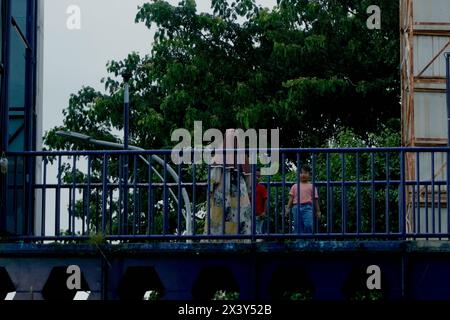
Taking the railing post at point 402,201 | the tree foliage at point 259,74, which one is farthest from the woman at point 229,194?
the tree foliage at point 259,74

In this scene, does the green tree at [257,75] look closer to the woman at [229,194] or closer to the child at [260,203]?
the child at [260,203]

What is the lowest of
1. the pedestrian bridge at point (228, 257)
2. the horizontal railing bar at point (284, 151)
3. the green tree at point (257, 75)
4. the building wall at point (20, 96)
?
the pedestrian bridge at point (228, 257)

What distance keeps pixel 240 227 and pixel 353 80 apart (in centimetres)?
2999

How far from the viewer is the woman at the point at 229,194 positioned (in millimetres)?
20672

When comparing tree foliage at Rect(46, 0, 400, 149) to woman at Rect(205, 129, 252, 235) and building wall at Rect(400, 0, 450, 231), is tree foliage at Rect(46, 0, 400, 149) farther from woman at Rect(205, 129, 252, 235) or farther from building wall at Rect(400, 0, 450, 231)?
woman at Rect(205, 129, 252, 235)

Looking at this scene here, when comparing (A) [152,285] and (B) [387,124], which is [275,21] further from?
(A) [152,285]

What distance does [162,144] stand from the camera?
51.2m

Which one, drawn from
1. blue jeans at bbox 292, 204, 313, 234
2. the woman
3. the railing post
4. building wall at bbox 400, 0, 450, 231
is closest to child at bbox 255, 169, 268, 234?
blue jeans at bbox 292, 204, 313, 234

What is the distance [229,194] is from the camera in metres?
21.0

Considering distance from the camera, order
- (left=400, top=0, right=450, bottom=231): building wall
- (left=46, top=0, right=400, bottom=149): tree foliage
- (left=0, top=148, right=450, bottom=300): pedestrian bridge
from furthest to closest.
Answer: (left=46, top=0, right=400, bottom=149): tree foliage → (left=400, top=0, right=450, bottom=231): building wall → (left=0, top=148, right=450, bottom=300): pedestrian bridge

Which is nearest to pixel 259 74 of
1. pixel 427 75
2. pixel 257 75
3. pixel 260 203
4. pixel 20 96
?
pixel 257 75

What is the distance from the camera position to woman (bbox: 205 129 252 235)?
67.8 feet

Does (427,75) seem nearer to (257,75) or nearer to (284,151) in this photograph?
(257,75)
